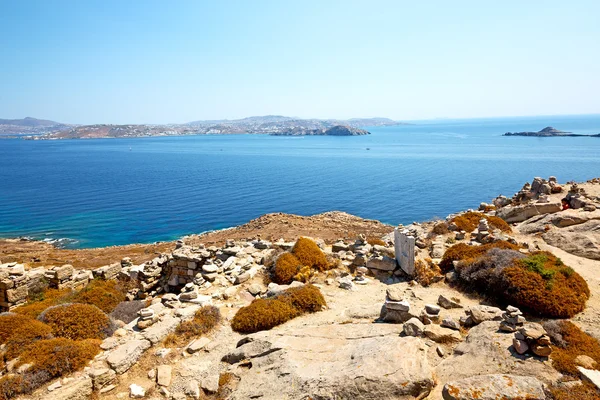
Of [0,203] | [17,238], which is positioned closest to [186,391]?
[17,238]

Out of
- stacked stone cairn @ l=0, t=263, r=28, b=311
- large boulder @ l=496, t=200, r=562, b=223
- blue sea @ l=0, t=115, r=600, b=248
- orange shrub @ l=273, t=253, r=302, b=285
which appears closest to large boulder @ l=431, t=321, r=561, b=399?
orange shrub @ l=273, t=253, r=302, b=285

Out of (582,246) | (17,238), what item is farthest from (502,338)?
(17,238)

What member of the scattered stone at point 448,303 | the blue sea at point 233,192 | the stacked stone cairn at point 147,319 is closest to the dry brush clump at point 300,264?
the stacked stone cairn at point 147,319

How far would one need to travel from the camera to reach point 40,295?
17.0 metres

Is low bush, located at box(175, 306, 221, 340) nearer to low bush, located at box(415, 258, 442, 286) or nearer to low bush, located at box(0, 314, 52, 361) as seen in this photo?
low bush, located at box(0, 314, 52, 361)

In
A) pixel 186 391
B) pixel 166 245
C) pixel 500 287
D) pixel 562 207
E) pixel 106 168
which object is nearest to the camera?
pixel 186 391

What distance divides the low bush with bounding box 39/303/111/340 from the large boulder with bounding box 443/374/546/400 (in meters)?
9.73

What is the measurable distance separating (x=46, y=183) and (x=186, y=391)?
3324 inches

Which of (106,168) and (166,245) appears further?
(106,168)

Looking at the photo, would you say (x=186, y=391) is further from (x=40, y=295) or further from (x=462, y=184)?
(x=462, y=184)

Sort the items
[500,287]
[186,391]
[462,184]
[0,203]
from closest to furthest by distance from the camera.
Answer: [186,391] → [500,287] → [0,203] → [462,184]

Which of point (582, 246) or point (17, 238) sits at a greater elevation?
point (582, 246)

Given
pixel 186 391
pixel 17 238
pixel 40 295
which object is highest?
pixel 186 391

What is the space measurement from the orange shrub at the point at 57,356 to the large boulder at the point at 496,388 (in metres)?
8.55
